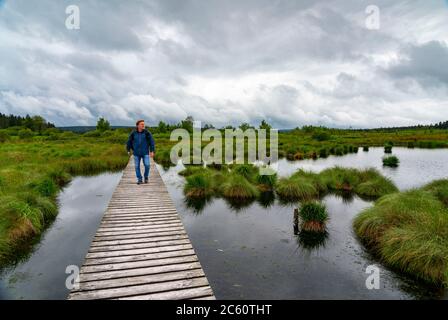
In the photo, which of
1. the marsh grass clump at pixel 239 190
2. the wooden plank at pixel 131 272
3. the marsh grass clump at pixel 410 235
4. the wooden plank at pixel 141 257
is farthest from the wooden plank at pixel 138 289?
the marsh grass clump at pixel 239 190

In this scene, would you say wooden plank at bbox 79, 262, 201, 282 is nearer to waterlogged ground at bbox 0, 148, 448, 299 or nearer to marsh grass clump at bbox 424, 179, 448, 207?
waterlogged ground at bbox 0, 148, 448, 299

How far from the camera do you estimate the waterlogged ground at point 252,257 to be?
6594 millimetres

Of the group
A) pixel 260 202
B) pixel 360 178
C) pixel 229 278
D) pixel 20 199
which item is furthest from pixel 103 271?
pixel 360 178

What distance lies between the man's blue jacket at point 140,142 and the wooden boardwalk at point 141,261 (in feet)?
10.9

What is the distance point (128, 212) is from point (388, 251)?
8.09 m

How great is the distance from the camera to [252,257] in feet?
27.6

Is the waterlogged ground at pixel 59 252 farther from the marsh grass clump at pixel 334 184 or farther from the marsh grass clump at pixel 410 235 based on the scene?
the marsh grass clump at pixel 334 184

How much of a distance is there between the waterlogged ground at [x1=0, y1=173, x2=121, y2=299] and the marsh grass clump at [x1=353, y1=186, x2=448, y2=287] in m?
8.57

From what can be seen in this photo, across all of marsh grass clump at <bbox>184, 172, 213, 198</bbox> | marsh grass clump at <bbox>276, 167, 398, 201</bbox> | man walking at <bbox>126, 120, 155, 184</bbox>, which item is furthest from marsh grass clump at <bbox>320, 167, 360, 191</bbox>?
man walking at <bbox>126, 120, 155, 184</bbox>

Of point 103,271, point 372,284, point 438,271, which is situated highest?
point 103,271

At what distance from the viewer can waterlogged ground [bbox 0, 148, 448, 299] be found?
6594 millimetres
